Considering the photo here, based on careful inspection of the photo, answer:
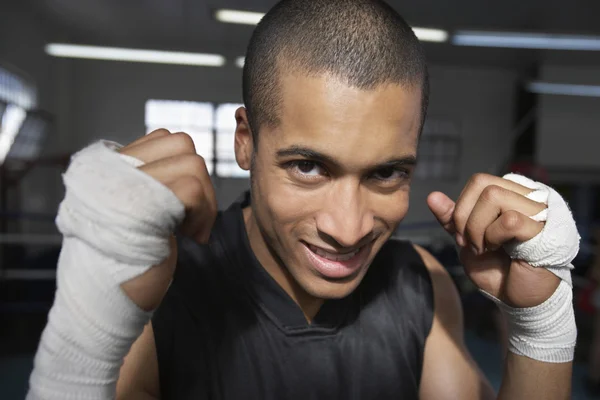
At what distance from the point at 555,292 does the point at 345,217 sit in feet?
1.36

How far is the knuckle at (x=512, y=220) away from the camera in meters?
0.71

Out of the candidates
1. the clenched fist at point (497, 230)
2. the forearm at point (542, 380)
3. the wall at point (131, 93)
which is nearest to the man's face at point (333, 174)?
the clenched fist at point (497, 230)

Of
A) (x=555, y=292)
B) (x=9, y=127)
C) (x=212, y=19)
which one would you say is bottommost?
(x=555, y=292)

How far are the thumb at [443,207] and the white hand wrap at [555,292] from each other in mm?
111

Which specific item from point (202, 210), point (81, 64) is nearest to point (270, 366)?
point (202, 210)

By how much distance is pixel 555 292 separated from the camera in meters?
0.78

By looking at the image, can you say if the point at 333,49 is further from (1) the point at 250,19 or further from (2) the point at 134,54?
(2) the point at 134,54

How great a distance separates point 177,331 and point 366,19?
0.67 m

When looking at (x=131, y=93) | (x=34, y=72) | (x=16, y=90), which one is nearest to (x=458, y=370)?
(x=16, y=90)

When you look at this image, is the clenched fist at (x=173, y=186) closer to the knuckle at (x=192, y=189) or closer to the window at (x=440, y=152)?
the knuckle at (x=192, y=189)

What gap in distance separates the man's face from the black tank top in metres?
0.14

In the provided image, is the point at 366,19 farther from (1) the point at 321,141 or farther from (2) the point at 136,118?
(2) the point at 136,118

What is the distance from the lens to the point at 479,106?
8.51 m

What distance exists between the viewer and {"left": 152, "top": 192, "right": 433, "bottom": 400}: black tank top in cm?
83
